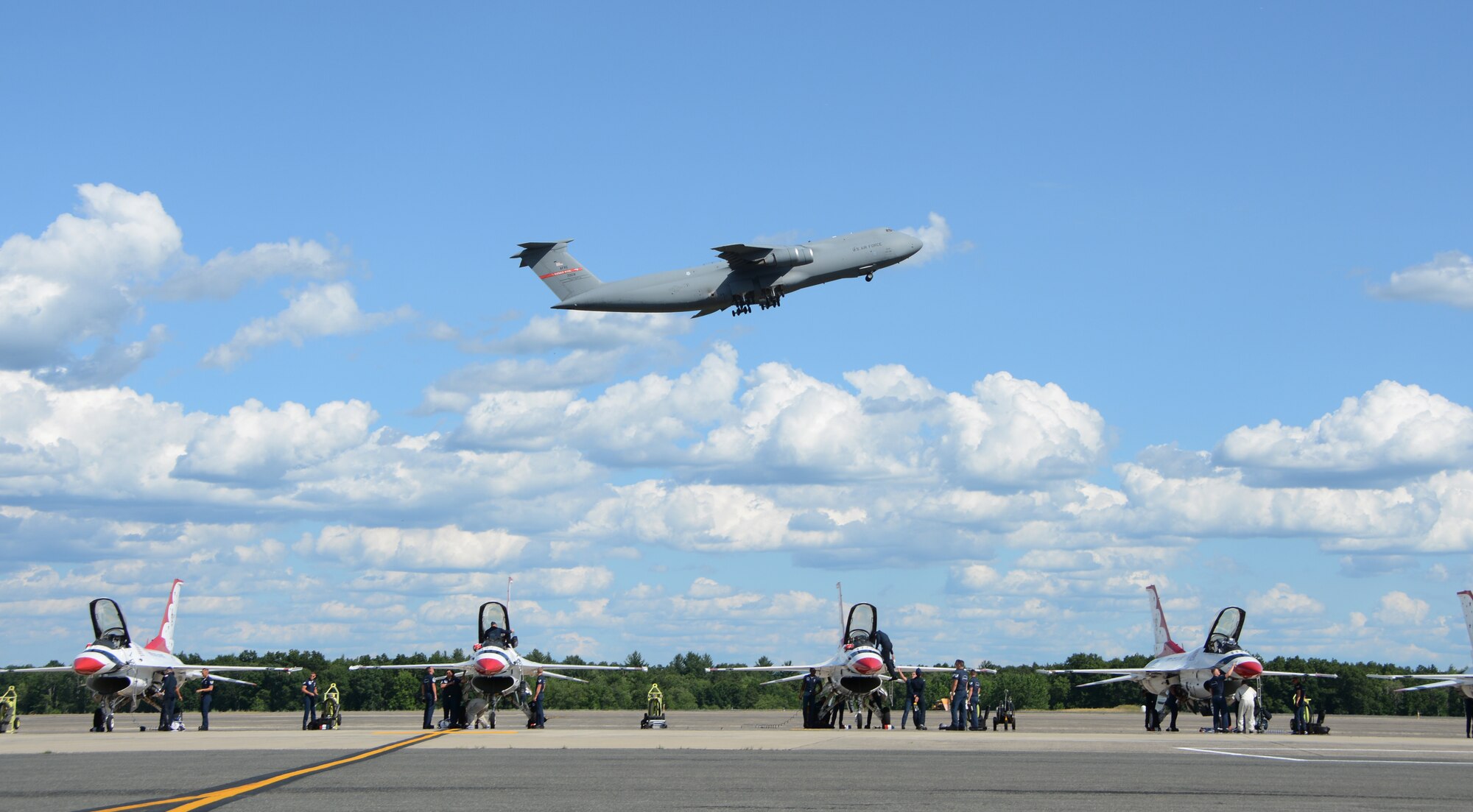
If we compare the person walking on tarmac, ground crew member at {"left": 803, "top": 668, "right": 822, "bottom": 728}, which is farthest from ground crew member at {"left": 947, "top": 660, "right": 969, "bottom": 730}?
the person walking on tarmac

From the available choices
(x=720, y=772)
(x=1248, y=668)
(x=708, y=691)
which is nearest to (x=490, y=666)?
(x=720, y=772)

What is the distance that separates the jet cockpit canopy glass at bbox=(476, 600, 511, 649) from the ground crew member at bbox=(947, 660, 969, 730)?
1226cm

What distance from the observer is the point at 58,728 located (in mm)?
45844

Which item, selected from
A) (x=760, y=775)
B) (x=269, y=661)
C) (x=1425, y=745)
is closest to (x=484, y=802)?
(x=760, y=775)

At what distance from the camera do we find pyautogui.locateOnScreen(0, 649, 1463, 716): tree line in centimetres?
7550

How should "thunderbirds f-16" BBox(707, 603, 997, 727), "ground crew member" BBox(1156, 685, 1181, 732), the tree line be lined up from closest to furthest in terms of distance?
"thunderbirds f-16" BBox(707, 603, 997, 727), "ground crew member" BBox(1156, 685, 1181, 732), the tree line

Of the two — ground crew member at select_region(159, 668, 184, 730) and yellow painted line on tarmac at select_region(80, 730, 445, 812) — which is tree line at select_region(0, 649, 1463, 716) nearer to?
ground crew member at select_region(159, 668, 184, 730)

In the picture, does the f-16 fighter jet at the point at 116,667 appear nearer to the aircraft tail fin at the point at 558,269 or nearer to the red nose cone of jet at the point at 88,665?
the red nose cone of jet at the point at 88,665

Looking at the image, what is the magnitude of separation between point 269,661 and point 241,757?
82.5m

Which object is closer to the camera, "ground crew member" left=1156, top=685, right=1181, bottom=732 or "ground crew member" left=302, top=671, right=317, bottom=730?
"ground crew member" left=302, top=671, right=317, bottom=730

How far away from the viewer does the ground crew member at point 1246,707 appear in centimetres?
3475

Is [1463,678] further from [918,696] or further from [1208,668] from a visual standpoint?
[918,696]

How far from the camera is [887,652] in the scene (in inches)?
1326

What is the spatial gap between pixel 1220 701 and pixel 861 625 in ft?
32.5
